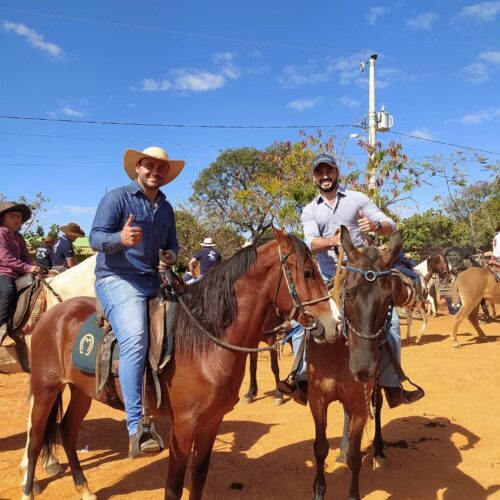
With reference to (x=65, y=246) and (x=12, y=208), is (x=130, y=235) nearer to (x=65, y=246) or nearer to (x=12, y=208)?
(x=12, y=208)

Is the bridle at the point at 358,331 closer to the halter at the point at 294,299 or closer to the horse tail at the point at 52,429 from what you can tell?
the halter at the point at 294,299

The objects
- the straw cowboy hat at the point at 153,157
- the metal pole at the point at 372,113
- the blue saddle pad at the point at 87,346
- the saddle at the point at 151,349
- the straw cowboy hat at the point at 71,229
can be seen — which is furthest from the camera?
the metal pole at the point at 372,113

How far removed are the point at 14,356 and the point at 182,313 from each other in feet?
9.54

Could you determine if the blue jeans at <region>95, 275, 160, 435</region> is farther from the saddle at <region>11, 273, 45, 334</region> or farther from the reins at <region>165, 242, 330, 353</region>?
the saddle at <region>11, 273, 45, 334</region>

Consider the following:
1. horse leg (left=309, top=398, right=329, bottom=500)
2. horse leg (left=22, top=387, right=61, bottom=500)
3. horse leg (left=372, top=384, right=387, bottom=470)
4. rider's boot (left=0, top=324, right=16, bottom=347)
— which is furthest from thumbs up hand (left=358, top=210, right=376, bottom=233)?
rider's boot (left=0, top=324, right=16, bottom=347)

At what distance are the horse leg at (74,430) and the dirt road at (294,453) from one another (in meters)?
0.20

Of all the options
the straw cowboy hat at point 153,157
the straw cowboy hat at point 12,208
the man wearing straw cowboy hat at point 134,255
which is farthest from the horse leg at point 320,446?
the straw cowboy hat at point 12,208

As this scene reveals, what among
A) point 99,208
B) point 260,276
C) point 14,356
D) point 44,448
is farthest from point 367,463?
point 14,356

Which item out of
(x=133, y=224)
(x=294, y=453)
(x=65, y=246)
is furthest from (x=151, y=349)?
(x=65, y=246)

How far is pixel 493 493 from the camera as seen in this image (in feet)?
12.2

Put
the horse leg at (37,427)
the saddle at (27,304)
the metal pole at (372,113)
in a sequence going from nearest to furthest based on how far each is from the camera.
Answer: the horse leg at (37,427), the saddle at (27,304), the metal pole at (372,113)

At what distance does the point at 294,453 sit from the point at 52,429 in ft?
8.31

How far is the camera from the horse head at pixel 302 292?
2648 millimetres

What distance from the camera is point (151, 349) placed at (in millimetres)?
2934
